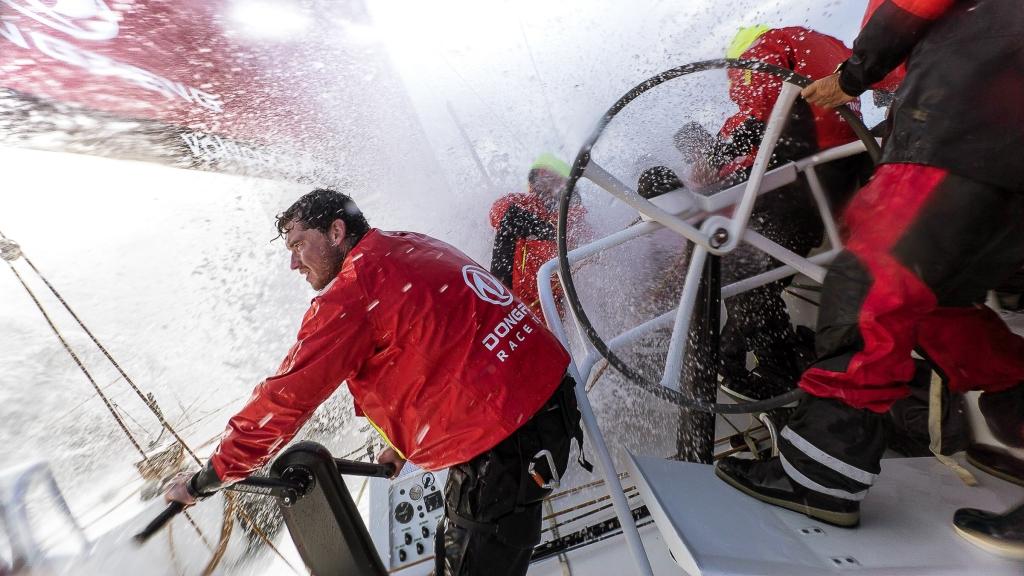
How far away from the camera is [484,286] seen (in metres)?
1.39

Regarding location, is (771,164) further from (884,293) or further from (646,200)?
(884,293)

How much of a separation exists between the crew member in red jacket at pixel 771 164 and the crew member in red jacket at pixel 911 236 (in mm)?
470

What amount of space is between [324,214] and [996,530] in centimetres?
173

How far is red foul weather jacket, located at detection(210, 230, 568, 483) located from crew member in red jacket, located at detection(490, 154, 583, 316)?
113cm

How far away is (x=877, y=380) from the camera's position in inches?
40.3

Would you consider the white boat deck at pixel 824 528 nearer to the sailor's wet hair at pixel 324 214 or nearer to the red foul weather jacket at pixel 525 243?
the sailor's wet hair at pixel 324 214

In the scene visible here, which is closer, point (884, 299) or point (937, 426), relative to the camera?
point (884, 299)

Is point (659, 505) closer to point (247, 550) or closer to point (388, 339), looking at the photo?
point (388, 339)

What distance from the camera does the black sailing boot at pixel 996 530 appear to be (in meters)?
0.88

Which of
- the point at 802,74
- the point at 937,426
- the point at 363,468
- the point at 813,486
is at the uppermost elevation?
the point at 802,74

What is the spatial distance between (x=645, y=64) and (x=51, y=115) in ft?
13.0

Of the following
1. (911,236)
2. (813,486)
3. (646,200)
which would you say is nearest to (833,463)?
(813,486)

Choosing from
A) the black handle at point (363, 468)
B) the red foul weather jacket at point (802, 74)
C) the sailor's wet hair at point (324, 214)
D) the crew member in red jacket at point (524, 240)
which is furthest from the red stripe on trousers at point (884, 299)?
the crew member in red jacket at point (524, 240)

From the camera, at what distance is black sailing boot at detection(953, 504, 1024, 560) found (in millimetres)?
882
